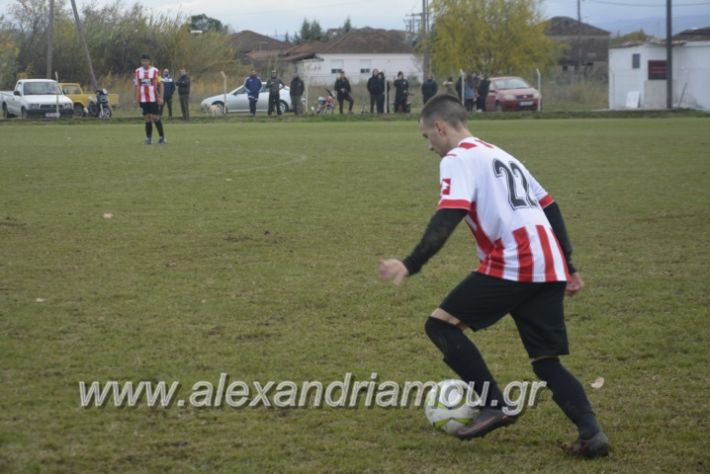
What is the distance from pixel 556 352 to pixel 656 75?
49249 millimetres

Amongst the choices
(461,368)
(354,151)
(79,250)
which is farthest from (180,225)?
(354,151)

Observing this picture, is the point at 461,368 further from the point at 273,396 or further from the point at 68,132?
the point at 68,132

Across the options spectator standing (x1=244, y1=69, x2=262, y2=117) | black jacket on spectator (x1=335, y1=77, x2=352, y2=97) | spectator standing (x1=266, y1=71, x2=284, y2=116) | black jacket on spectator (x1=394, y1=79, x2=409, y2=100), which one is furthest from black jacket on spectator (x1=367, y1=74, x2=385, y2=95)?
spectator standing (x1=244, y1=69, x2=262, y2=117)

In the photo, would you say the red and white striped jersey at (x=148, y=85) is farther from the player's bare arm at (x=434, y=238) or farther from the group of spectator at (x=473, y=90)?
the group of spectator at (x=473, y=90)

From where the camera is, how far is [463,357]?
470 cm

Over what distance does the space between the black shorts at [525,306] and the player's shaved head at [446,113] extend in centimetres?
69

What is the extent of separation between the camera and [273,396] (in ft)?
17.6

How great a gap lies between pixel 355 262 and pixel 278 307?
1781 millimetres

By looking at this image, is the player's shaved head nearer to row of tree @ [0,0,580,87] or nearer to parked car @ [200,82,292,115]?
parked car @ [200,82,292,115]

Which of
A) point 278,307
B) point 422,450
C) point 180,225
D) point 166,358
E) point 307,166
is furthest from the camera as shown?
point 307,166

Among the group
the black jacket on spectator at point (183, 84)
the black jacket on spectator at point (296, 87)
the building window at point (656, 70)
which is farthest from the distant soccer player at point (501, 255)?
the building window at point (656, 70)

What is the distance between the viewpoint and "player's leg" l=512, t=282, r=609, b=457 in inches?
177

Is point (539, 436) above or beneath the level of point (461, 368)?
beneath

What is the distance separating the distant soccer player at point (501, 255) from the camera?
14.4 ft
